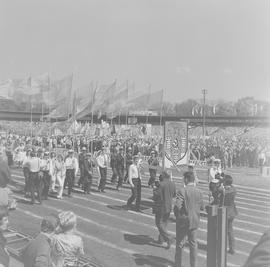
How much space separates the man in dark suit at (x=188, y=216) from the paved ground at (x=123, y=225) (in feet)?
2.07

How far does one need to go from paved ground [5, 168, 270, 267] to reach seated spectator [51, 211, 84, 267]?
12.9 feet

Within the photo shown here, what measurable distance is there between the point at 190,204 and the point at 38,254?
187 inches

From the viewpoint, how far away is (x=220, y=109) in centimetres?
13488

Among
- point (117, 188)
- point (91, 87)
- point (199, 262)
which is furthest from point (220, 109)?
point (199, 262)

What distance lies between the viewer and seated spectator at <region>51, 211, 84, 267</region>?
4641 mm

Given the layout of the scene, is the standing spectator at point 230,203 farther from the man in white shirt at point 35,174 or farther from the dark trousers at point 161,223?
the man in white shirt at point 35,174

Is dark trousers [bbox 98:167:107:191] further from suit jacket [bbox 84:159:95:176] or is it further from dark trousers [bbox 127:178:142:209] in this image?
dark trousers [bbox 127:178:142:209]

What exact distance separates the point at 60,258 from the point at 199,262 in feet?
16.2

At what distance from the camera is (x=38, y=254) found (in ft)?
13.6

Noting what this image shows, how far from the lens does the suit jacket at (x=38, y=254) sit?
4137mm

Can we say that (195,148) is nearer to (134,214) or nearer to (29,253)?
(134,214)

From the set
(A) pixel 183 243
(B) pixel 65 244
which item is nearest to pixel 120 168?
(A) pixel 183 243

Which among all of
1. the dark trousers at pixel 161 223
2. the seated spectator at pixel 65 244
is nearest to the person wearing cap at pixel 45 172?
the dark trousers at pixel 161 223

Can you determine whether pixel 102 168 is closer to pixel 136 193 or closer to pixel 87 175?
pixel 87 175
